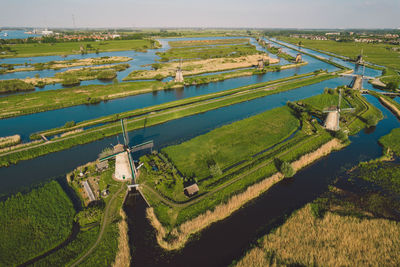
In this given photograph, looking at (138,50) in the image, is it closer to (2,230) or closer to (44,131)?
(44,131)

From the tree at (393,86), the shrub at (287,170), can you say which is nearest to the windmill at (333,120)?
the shrub at (287,170)

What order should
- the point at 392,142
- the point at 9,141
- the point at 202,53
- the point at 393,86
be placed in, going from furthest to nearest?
the point at 202,53 < the point at 393,86 < the point at 392,142 < the point at 9,141

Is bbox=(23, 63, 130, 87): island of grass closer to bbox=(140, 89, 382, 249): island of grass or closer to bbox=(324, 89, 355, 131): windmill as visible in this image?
bbox=(140, 89, 382, 249): island of grass

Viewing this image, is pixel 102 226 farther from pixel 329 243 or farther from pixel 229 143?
pixel 229 143

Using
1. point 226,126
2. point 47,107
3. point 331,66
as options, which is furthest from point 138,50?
point 226,126

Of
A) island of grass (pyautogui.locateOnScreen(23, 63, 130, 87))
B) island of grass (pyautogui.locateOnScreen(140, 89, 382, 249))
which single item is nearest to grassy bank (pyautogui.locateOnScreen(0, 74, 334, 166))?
island of grass (pyautogui.locateOnScreen(140, 89, 382, 249))

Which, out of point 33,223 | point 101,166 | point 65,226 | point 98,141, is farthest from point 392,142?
point 33,223

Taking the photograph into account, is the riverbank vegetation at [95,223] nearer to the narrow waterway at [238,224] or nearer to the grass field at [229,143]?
the narrow waterway at [238,224]
